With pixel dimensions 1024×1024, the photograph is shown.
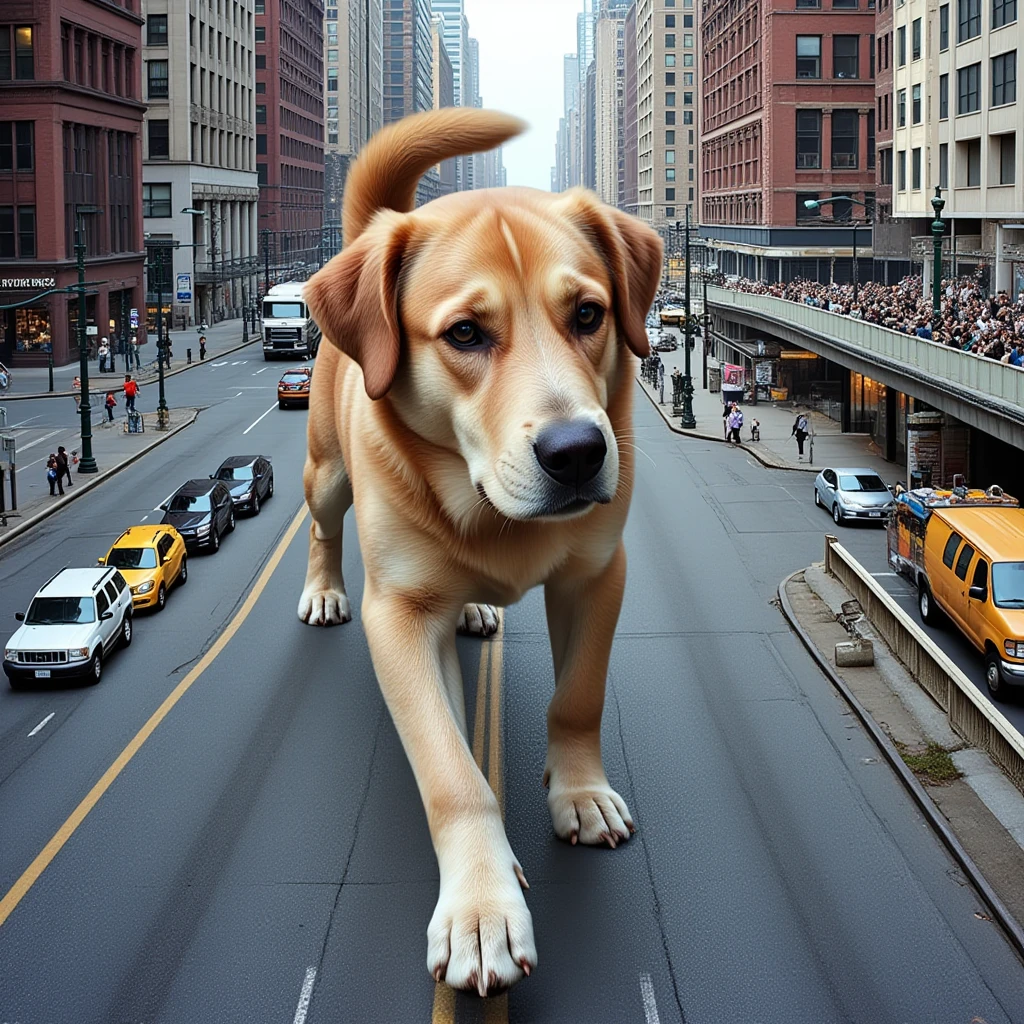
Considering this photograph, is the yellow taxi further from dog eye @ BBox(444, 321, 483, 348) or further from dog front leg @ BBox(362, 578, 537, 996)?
dog eye @ BBox(444, 321, 483, 348)

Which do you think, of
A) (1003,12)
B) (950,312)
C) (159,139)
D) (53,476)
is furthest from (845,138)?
(53,476)

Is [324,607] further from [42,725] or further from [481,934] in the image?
[481,934]

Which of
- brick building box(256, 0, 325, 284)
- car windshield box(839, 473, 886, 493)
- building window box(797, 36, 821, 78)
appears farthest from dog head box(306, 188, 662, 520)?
brick building box(256, 0, 325, 284)

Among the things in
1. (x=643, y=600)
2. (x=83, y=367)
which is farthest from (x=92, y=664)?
(x=83, y=367)

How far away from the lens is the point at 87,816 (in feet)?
39.5

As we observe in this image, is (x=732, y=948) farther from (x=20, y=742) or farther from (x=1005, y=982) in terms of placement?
(x=20, y=742)

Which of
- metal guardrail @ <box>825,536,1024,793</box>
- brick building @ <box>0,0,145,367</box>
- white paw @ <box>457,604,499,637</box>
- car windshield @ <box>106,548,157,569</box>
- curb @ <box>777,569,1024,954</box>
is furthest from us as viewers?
brick building @ <box>0,0,145,367</box>

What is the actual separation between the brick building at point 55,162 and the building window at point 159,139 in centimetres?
2171

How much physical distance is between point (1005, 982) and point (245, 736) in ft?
26.3

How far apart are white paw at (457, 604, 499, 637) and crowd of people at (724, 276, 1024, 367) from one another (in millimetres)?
18183

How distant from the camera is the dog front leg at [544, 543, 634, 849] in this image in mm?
8266

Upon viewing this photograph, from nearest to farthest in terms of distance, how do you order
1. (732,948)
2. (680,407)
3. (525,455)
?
(525,455) → (732,948) → (680,407)

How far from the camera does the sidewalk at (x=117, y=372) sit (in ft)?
212

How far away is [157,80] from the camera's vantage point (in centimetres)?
10388
